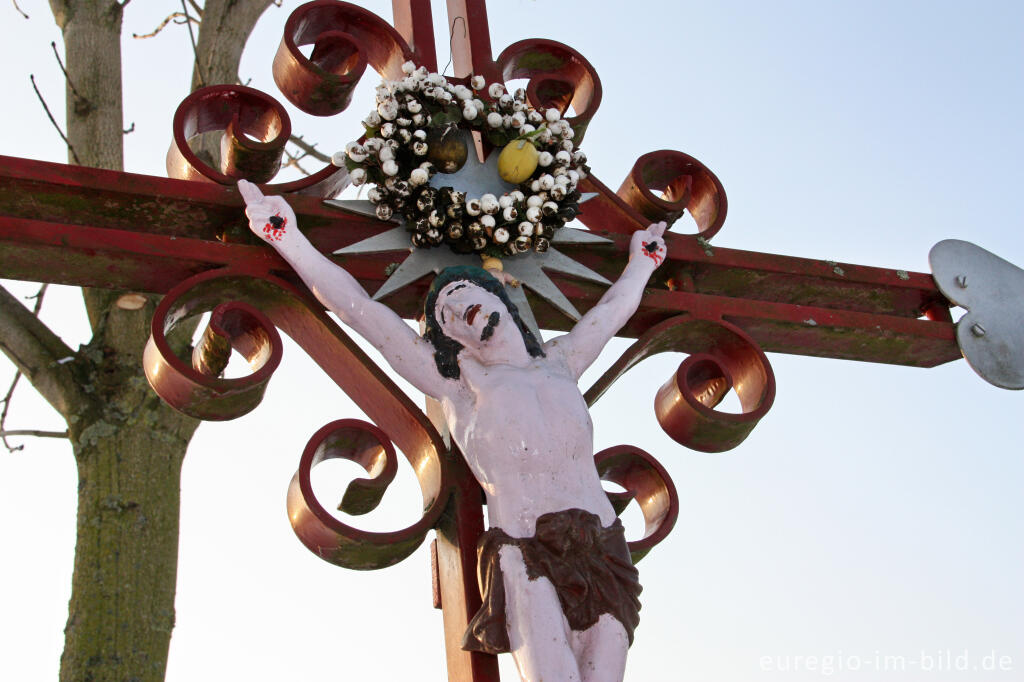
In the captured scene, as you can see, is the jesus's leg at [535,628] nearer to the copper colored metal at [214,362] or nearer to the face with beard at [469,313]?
the face with beard at [469,313]

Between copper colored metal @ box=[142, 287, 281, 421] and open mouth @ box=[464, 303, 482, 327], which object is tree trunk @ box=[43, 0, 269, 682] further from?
open mouth @ box=[464, 303, 482, 327]

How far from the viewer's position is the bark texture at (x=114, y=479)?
3828 millimetres

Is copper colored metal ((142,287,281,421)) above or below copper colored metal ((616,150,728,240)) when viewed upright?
below

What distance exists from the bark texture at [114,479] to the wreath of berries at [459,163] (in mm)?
1181

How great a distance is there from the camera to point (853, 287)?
4059 mm

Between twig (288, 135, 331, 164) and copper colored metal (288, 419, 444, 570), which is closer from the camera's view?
copper colored metal (288, 419, 444, 570)

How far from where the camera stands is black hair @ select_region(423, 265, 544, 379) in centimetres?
334

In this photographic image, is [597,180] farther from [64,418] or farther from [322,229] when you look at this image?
[64,418]

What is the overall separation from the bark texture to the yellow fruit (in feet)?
4.61

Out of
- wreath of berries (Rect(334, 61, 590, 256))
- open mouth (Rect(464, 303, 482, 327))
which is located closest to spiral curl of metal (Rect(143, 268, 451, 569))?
open mouth (Rect(464, 303, 482, 327))

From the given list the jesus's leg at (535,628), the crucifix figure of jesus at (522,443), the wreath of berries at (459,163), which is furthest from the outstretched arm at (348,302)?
the jesus's leg at (535,628)

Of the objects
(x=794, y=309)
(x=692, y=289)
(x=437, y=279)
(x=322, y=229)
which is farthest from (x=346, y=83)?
(x=794, y=309)

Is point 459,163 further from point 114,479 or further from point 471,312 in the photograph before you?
point 114,479

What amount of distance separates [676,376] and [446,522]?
71cm
